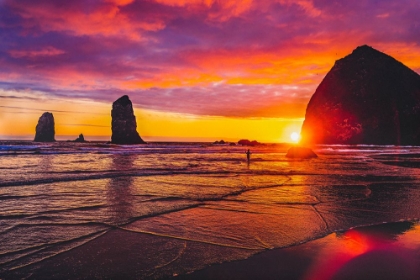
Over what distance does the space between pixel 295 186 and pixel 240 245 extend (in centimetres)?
671

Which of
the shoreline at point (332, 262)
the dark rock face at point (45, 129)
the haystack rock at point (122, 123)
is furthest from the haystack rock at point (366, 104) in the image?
the dark rock face at point (45, 129)

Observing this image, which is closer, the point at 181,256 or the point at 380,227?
the point at 181,256

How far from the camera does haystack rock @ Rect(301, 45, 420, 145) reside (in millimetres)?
93062

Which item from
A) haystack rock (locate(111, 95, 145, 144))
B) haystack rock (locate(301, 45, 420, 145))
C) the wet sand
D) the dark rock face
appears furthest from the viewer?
the dark rock face

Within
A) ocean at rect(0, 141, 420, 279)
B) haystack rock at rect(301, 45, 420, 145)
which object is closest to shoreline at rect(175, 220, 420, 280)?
ocean at rect(0, 141, 420, 279)

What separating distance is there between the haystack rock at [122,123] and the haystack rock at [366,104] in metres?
64.3

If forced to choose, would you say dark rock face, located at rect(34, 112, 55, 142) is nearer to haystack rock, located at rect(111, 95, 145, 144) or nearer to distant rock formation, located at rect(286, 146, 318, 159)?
haystack rock, located at rect(111, 95, 145, 144)

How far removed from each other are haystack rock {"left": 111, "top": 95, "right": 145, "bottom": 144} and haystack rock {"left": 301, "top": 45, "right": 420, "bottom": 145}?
64.3 metres

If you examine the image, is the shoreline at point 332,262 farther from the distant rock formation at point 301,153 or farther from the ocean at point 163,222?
the distant rock formation at point 301,153

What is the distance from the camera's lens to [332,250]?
4.15 meters

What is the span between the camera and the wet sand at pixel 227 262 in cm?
333

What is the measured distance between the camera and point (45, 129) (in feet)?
386

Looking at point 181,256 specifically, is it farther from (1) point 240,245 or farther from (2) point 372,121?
(2) point 372,121

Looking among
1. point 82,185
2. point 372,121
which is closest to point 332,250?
point 82,185
